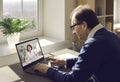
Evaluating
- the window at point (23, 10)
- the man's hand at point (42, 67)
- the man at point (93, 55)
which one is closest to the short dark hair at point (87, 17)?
the man at point (93, 55)

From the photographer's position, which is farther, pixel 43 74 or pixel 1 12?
pixel 1 12

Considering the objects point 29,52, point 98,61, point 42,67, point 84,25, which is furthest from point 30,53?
point 98,61

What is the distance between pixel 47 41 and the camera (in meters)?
2.89

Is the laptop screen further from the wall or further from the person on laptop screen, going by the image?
the wall

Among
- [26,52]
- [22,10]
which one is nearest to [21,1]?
[22,10]

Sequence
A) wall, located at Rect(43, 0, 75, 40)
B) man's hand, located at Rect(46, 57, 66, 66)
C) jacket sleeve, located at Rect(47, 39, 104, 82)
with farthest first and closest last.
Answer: wall, located at Rect(43, 0, 75, 40), man's hand, located at Rect(46, 57, 66, 66), jacket sleeve, located at Rect(47, 39, 104, 82)

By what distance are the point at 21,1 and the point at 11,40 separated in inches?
23.4

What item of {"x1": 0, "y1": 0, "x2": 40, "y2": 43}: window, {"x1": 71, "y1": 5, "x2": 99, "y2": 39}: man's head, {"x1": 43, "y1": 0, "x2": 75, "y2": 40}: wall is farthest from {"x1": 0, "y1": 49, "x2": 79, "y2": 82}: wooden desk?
{"x1": 43, "y1": 0, "x2": 75, "y2": 40}: wall

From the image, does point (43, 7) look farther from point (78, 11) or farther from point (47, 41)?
point (78, 11)

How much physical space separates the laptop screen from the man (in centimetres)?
29

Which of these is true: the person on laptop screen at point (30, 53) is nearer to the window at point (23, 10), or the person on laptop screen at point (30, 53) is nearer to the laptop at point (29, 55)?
the laptop at point (29, 55)

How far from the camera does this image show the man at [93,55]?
161 centimetres

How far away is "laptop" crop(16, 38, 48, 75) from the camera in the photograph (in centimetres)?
199

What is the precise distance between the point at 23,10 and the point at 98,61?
158 cm
